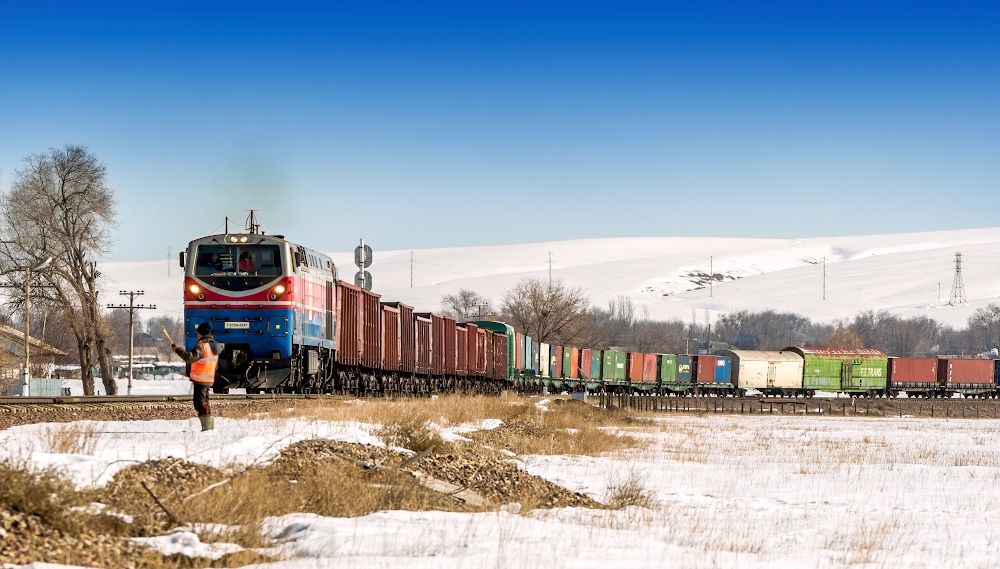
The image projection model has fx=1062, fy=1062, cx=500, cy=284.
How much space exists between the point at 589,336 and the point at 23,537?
118462 millimetres

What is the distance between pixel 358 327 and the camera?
3412cm

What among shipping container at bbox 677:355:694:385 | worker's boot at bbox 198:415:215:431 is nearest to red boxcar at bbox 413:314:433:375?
worker's boot at bbox 198:415:215:431

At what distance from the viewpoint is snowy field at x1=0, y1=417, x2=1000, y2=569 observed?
9734mm

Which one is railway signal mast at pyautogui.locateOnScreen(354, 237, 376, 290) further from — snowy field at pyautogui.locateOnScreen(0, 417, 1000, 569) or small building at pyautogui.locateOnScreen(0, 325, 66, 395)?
snowy field at pyautogui.locateOnScreen(0, 417, 1000, 569)

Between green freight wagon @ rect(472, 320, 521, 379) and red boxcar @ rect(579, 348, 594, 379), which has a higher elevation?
green freight wagon @ rect(472, 320, 521, 379)

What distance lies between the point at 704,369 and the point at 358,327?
5539cm

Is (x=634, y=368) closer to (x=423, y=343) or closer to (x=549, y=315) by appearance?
(x=549, y=315)

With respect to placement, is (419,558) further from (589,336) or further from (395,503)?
(589,336)

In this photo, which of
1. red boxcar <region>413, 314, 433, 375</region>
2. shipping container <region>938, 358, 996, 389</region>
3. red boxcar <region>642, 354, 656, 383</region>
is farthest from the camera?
shipping container <region>938, 358, 996, 389</region>

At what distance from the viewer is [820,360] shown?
86625mm

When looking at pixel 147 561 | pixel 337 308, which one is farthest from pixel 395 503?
pixel 337 308

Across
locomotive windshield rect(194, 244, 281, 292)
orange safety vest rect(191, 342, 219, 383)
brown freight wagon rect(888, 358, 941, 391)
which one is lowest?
brown freight wagon rect(888, 358, 941, 391)

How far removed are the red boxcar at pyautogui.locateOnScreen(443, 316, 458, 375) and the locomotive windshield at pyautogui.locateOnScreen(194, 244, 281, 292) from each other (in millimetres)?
19798

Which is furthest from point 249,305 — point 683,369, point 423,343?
point 683,369
